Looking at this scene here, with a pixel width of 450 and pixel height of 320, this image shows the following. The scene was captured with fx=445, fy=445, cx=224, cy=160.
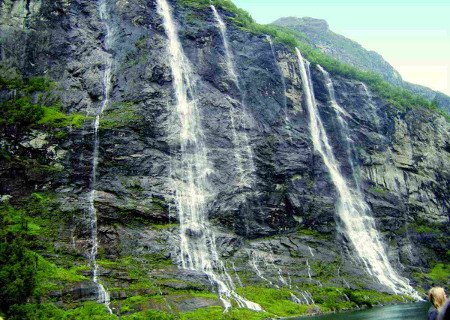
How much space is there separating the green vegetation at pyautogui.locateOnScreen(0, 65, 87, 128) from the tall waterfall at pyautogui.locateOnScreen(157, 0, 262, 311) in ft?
31.8

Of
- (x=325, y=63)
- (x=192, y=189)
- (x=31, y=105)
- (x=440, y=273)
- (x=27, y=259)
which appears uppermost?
(x=325, y=63)

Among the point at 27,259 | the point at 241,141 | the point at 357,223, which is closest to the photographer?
the point at 27,259

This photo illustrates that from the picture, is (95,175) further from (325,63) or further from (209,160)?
(325,63)

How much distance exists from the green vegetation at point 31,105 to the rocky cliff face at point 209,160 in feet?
2.50

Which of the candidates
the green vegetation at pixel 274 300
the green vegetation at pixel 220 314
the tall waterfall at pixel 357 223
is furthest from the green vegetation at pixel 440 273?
the green vegetation at pixel 220 314

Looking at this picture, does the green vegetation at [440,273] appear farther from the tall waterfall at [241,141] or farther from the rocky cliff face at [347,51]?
the rocky cliff face at [347,51]

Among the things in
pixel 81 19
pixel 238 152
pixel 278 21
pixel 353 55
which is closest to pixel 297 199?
pixel 238 152

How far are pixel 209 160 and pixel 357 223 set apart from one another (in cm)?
1640

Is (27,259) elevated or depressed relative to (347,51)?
depressed

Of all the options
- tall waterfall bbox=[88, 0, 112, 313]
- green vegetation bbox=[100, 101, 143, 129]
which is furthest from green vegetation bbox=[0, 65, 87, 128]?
tall waterfall bbox=[88, 0, 112, 313]

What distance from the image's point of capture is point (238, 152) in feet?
141

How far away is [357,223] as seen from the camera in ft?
147

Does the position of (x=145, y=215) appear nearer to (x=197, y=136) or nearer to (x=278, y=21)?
(x=197, y=136)

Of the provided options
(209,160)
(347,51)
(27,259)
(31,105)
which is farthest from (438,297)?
(347,51)
